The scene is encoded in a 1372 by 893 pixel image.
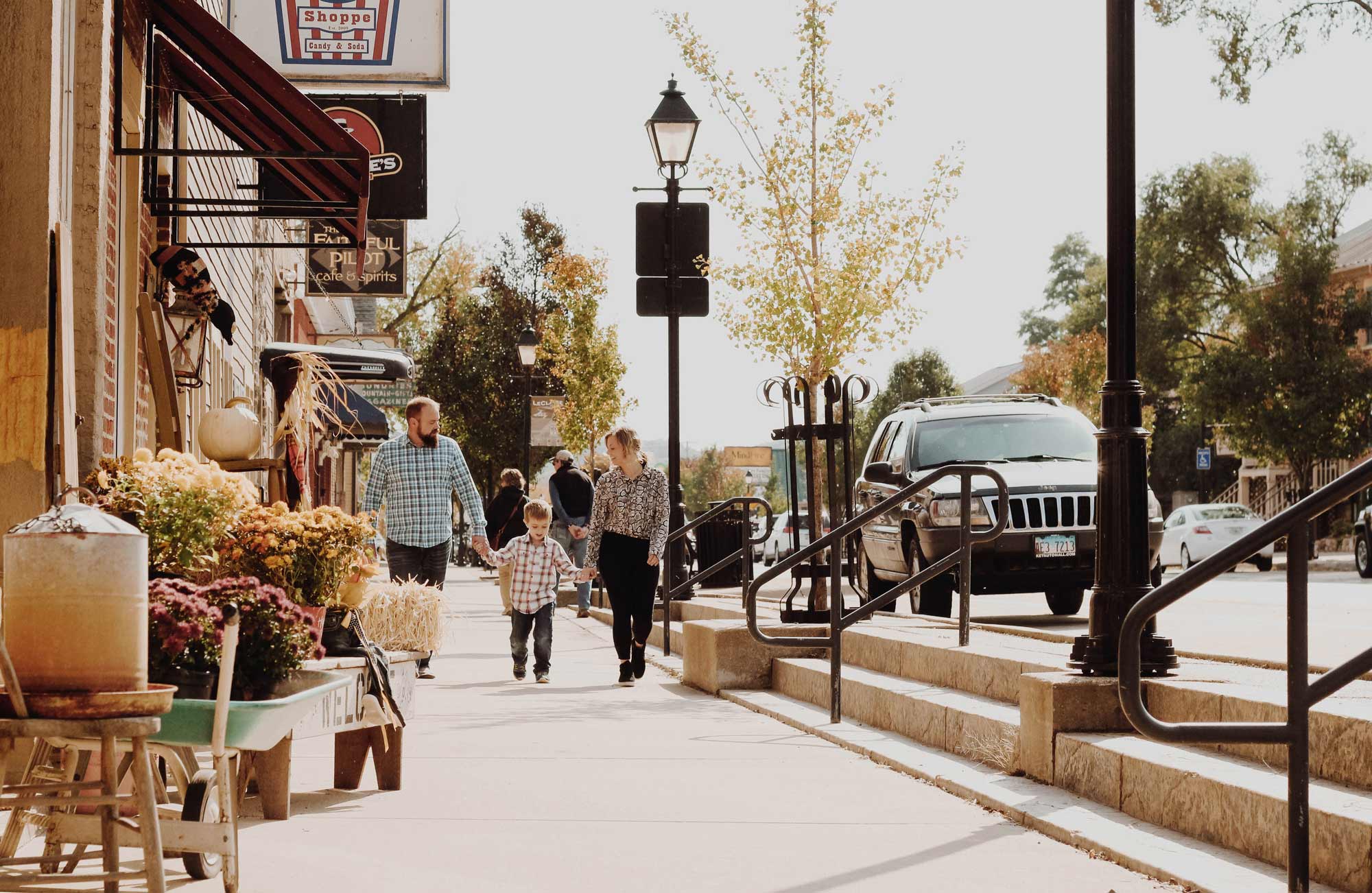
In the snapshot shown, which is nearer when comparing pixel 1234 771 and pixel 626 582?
pixel 1234 771

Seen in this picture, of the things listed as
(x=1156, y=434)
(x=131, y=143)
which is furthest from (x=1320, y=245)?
(x=131, y=143)

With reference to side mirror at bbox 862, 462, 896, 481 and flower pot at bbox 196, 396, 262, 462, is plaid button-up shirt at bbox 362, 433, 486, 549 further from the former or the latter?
side mirror at bbox 862, 462, 896, 481

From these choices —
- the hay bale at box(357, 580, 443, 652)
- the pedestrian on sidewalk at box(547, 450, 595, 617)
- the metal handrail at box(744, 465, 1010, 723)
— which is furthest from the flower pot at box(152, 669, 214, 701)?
the pedestrian on sidewalk at box(547, 450, 595, 617)

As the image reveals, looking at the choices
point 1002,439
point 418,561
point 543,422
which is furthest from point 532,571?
point 543,422

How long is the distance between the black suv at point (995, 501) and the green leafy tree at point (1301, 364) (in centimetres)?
2800

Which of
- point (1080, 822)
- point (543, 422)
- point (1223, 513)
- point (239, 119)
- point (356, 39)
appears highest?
point (356, 39)

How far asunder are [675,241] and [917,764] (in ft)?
30.2

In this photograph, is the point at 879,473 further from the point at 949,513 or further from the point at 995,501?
the point at 995,501

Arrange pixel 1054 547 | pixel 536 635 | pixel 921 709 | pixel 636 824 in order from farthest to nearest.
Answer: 1. pixel 1054 547
2. pixel 536 635
3. pixel 921 709
4. pixel 636 824

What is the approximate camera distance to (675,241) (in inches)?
618

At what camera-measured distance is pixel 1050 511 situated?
13.0 m

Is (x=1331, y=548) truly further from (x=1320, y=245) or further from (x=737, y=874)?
(x=737, y=874)

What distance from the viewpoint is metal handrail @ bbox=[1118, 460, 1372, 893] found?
4.40m

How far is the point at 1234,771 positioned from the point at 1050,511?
771 centimetres
